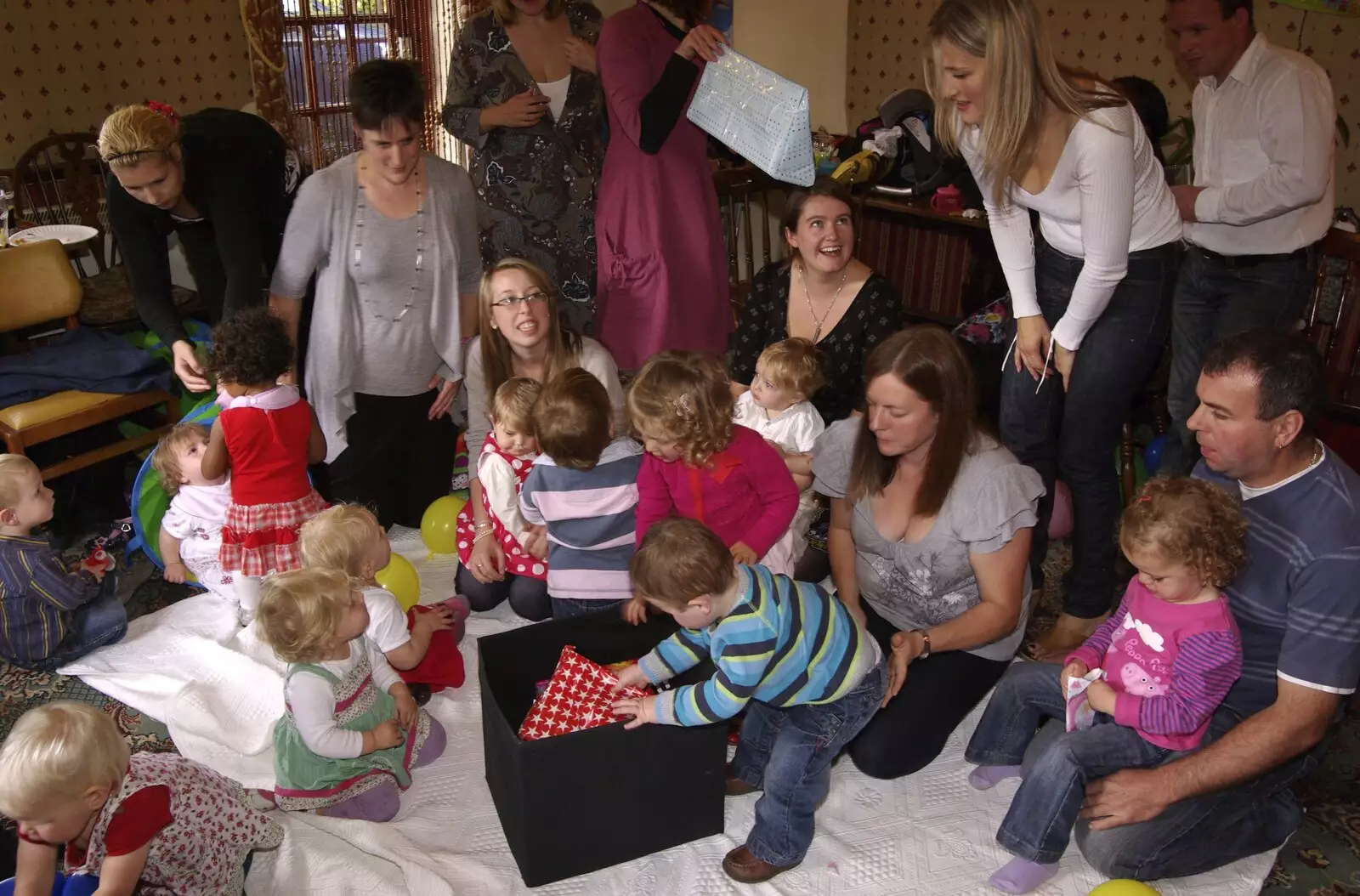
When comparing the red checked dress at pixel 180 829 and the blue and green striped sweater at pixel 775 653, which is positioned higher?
the blue and green striped sweater at pixel 775 653

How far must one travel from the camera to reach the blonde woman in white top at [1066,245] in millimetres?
2223

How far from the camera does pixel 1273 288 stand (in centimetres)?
283

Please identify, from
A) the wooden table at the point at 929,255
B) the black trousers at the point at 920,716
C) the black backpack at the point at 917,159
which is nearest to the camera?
the black trousers at the point at 920,716

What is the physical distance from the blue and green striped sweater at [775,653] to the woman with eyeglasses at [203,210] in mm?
1915

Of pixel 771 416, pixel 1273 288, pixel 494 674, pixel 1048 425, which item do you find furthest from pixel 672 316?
pixel 1273 288

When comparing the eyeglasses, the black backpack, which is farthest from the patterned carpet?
the black backpack

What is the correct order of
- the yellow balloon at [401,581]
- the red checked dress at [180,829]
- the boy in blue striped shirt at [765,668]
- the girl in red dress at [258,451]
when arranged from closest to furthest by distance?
Result: the red checked dress at [180,829]
the boy in blue striped shirt at [765,668]
the girl in red dress at [258,451]
the yellow balloon at [401,581]

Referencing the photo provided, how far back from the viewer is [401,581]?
297 cm

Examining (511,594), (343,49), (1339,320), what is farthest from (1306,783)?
(343,49)

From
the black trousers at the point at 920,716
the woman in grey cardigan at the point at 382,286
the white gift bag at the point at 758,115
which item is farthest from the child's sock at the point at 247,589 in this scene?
the white gift bag at the point at 758,115

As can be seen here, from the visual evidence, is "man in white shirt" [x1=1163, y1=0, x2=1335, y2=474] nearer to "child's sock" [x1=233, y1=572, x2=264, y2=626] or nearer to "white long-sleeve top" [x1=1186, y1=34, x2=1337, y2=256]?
"white long-sleeve top" [x1=1186, y1=34, x2=1337, y2=256]

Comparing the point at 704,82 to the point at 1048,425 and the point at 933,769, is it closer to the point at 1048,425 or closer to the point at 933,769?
the point at 1048,425

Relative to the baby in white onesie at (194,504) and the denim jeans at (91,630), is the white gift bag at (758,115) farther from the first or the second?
the denim jeans at (91,630)

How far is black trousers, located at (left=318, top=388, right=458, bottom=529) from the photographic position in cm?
339
